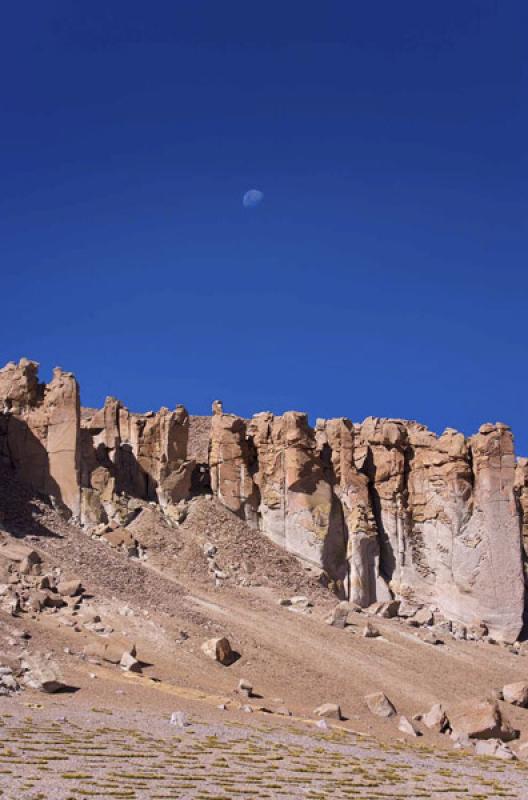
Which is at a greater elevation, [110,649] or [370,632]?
[370,632]

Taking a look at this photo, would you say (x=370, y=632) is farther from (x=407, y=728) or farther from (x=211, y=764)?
(x=211, y=764)

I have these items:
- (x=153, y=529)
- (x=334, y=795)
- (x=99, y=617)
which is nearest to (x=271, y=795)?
(x=334, y=795)

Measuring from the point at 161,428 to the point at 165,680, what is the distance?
24.9m

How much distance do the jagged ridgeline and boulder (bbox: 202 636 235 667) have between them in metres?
14.5

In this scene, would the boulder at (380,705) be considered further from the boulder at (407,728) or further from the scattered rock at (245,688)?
the scattered rock at (245,688)

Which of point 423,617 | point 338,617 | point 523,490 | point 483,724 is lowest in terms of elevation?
point 483,724

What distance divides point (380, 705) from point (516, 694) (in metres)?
7.37

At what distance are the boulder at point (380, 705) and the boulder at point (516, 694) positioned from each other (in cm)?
643

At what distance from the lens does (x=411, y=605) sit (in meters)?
56.5

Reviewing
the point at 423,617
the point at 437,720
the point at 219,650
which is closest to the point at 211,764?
the point at 437,720

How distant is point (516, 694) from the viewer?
3856 centimetres

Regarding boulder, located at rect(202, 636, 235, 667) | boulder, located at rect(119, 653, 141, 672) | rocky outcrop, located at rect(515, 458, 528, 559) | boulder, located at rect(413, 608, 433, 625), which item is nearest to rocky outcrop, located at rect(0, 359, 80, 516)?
boulder, located at rect(202, 636, 235, 667)

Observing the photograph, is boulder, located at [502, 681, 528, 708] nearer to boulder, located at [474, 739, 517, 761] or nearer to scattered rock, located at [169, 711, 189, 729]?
boulder, located at [474, 739, 517, 761]

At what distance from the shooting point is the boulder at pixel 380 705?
112 ft
